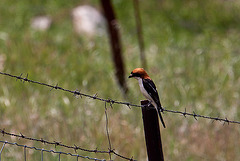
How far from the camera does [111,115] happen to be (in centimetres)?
700

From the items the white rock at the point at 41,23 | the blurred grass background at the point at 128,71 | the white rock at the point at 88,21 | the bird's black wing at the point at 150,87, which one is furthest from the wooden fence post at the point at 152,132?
the white rock at the point at 41,23

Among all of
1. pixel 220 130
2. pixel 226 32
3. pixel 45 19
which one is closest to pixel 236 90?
pixel 220 130

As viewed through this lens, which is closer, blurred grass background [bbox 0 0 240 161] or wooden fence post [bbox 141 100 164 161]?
wooden fence post [bbox 141 100 164 161]

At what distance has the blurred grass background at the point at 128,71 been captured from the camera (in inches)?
255

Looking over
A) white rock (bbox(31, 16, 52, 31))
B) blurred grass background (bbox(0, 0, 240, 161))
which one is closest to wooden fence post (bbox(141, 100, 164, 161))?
blurred grass background (bbox(0, 0, 240, 161))

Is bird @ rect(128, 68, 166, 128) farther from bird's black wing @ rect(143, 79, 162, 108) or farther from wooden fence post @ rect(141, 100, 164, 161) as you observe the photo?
wooden fence post @ rect(141, 100, 164, 161)

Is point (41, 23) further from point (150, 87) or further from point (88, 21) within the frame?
point (150, 87)

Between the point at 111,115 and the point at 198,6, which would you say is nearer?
the point at 111,115

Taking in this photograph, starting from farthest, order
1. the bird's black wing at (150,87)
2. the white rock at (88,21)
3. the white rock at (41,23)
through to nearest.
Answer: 1. the white rock at (41,23)
2. the white rock at (88,21)
3. the bird's black wing at (150,87)

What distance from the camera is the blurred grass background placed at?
6480 mm

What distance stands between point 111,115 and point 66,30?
640cm

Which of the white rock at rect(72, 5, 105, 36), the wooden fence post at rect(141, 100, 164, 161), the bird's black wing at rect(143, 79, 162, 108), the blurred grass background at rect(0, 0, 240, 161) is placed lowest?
the wooden fence post at rect(141, 100, 164, 161)

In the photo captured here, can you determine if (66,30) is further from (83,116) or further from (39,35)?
(83,116)

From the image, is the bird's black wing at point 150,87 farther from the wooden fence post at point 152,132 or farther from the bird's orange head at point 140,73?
the wooden fence post at point 152,132
